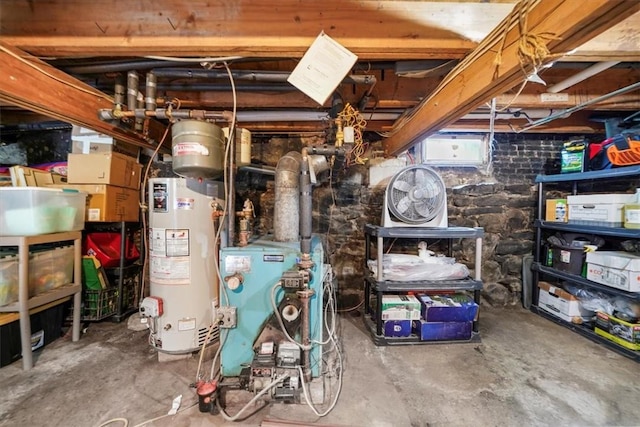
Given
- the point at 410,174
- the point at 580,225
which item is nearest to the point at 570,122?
the point at 580,225

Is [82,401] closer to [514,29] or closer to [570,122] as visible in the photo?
[514,29]

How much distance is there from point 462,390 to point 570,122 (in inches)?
109

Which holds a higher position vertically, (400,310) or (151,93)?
(151,93)

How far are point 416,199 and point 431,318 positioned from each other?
3.40ft

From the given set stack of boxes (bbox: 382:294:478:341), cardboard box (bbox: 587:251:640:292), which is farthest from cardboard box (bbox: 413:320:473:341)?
cardboard box (bbox: 587:251:640:292)

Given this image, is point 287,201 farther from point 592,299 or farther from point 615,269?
point 592,299

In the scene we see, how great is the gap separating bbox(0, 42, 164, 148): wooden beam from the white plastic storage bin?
710mm

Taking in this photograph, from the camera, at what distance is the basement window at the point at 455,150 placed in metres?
2.73

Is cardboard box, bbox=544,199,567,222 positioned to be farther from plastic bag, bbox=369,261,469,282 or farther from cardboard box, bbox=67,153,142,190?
cardboard box, bbox=67,153,142,190

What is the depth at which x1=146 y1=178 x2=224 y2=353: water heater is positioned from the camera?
5.87 ft

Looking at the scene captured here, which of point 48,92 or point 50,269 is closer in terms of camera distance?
point 48,92

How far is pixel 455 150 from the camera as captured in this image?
9.05 ft

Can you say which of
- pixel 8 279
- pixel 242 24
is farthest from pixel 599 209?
pixel 8 279

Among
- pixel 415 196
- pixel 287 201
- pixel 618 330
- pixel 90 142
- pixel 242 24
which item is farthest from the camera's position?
pixel 90 142
